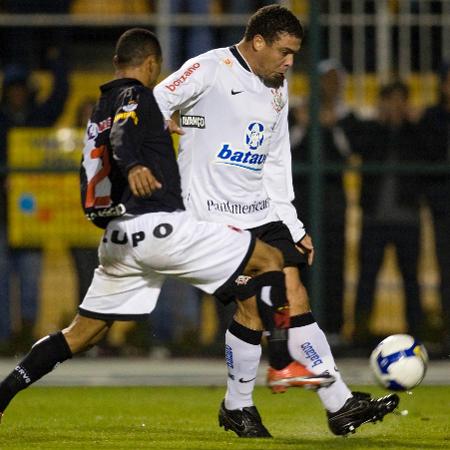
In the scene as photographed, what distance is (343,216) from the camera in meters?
11.5

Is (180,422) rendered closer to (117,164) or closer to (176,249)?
(176,249)

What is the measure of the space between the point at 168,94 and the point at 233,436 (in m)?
1.75

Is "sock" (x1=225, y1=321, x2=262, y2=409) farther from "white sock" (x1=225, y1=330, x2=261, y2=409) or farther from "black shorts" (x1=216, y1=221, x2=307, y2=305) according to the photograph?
"black shorts" (x1=216, y1=221, x2=307, y2=305)

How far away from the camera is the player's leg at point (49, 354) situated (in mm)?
7125

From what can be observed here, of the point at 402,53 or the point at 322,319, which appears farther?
the point at 402,53

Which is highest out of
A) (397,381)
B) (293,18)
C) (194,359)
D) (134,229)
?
(293,18)

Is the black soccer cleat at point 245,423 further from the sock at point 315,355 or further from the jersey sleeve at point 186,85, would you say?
the jersey sleeve at point 186,85

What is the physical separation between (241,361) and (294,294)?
434 mm

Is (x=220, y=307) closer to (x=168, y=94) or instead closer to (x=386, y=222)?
(x=386, y=222)

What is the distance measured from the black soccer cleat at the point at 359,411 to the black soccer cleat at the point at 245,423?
36 cm

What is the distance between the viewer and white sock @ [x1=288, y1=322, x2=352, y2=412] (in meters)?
7.16

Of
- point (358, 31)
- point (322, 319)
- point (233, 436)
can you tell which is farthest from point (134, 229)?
point (358, 31)

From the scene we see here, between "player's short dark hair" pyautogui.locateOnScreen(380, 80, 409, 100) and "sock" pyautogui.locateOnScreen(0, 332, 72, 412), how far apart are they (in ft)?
16.1

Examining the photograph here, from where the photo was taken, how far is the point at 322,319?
11.3 meters
